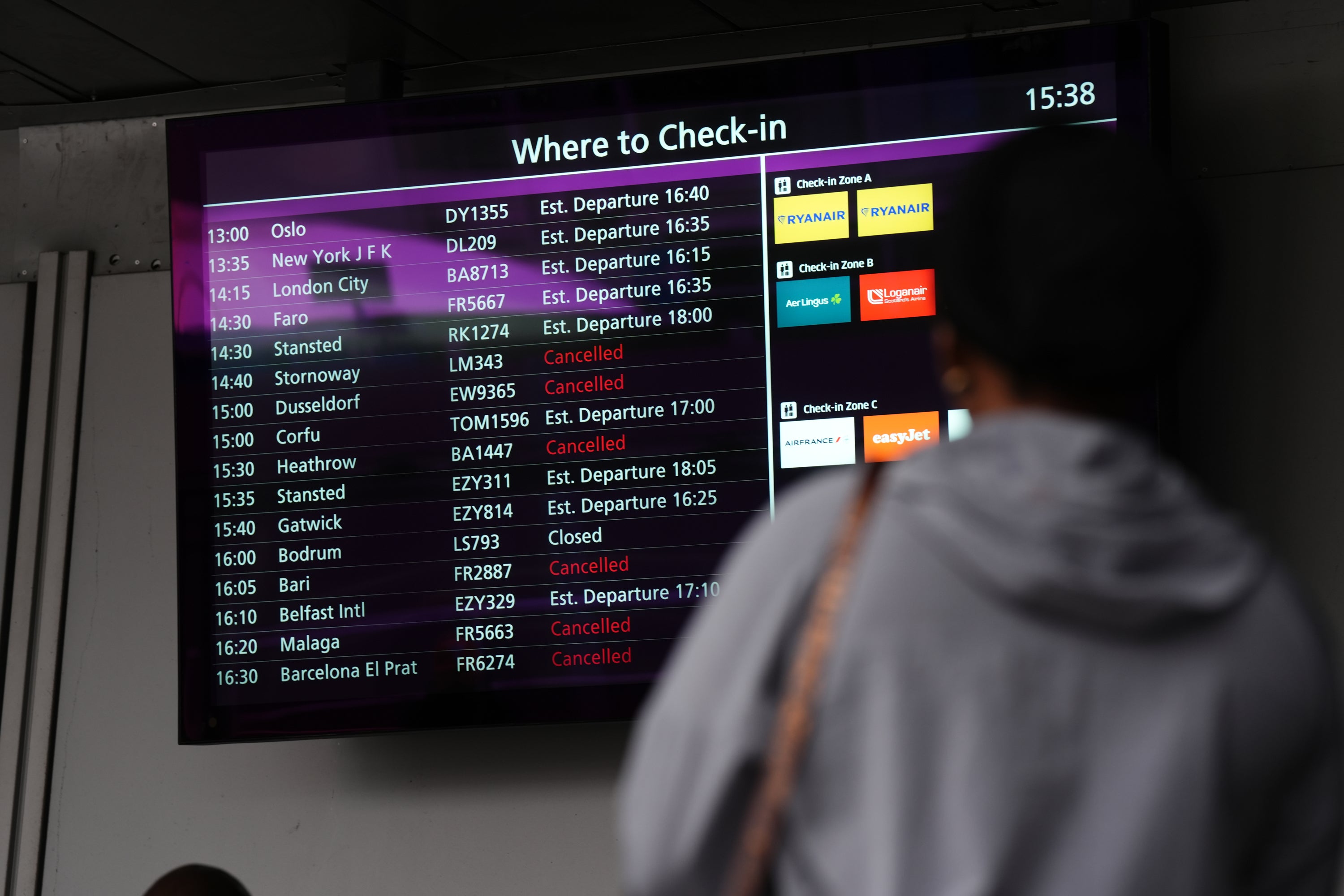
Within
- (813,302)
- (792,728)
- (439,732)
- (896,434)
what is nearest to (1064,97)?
(813,302)

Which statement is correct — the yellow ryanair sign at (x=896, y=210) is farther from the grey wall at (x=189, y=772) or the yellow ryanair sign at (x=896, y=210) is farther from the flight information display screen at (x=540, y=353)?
the grey wall at (x=189, y=772)

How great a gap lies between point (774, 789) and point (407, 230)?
85.8 inches

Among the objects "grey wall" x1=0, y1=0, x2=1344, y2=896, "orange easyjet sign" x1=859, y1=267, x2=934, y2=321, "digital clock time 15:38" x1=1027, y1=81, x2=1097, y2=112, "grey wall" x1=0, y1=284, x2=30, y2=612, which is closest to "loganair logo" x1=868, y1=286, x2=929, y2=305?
"orange easyjet sign" x1=859, y1=267, x2=934, y2=321

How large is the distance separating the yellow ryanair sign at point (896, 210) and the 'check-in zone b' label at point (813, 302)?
0.11 m

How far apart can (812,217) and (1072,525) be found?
190 centimetres

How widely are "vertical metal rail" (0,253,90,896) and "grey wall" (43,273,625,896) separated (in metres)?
0.03

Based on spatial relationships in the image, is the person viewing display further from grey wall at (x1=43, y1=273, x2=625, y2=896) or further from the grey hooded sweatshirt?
grey wall at (x1=43, y1=273, x2=625, y2=896)

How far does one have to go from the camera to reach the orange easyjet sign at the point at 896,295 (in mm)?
2613

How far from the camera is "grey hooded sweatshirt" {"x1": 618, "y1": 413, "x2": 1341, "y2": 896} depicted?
83 centimetres

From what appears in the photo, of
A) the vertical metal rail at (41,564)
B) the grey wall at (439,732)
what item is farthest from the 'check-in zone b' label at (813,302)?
the vertical metal rail at (41,564)

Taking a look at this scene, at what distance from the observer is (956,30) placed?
2969mm

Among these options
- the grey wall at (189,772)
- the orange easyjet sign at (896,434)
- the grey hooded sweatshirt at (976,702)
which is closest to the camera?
the grey hooded sweatshirt at (976,702)

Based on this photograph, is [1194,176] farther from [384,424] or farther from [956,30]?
[384,424]

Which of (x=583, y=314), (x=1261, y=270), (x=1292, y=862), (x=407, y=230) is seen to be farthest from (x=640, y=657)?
(x=1292, y=862)
